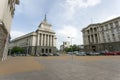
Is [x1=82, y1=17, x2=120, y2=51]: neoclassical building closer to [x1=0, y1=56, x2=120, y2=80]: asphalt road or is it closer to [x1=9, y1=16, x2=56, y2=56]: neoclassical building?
[x1=9, y1=16, x2=56, y2=56]: neoclassical building

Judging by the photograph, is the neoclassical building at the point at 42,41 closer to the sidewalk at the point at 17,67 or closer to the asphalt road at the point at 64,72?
the sidewalk at the point at 17,67

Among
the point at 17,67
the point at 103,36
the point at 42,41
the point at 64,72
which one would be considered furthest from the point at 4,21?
the point at 42,41

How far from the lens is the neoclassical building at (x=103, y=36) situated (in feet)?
190

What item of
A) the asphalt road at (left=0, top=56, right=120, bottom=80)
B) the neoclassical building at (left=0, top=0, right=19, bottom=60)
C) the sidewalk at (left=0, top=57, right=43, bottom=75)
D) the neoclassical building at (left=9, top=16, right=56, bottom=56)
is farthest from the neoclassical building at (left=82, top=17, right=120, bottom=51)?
the neoclassical building at (left=0, top=0, right=19, bottom=60)

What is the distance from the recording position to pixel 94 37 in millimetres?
72812

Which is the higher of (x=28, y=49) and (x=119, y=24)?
(x=119, y=24)

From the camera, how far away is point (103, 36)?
66.9 meters

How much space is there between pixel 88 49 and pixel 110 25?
23251mm

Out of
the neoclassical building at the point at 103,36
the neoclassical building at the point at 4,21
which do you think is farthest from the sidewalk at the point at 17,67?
the neoclassical building at the point at 103,36

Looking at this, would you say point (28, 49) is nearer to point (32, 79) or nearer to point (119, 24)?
point (119, 24)

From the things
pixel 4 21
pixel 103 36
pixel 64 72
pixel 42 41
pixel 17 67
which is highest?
pixel 103 36

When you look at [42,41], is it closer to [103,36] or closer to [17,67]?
[103,36]

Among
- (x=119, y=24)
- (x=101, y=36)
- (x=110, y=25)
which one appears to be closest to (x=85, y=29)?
(x=101, y=36)

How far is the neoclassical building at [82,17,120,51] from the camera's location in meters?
58.0
